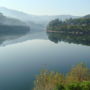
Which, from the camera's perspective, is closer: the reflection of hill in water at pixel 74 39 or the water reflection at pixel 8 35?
the reflection of hill in water at pixel 74 39

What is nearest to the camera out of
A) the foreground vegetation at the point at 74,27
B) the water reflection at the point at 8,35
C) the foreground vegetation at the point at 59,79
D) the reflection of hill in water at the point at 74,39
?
the foreground vegetation at the point at 59,79

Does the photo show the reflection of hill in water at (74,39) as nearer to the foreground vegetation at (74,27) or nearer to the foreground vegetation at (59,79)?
the foreground vegetation at (74,27)

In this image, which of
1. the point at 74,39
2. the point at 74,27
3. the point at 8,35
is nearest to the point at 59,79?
the point at 74,39

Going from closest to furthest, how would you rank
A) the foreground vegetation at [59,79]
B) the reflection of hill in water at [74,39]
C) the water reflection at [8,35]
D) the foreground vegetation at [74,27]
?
the foreground vegetation at [59,79]
the reflection of hill in water at [74,39]
the water reflection at [8,35]
the foreground vegetation at [74,27]

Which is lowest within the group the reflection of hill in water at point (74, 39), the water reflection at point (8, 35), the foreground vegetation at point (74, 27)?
the water reflection at point (8, 35)

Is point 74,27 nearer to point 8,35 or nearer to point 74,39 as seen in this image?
point 74,39

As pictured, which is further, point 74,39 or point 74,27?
point 74,27

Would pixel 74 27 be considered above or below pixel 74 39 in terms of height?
above

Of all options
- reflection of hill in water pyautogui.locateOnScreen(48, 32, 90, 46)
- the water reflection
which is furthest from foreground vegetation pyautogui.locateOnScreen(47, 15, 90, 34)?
the water reflection

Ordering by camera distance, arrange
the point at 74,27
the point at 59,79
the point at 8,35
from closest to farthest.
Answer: the point at 59,79, the point at 74,27, the point at 8,35

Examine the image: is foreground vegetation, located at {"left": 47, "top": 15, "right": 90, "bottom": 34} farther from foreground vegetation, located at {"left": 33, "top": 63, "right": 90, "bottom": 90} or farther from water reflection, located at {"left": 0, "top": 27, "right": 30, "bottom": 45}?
foreground vegetation, located at {"left": 33, "top": 63, "right": 90, "bottom": 90}

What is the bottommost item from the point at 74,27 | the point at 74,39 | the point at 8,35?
the point at 8,35

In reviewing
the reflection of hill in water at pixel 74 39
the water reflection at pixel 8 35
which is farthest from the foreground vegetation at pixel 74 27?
the water reflection at pixel 8 35

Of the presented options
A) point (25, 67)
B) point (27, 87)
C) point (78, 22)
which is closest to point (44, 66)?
point (25, 67)
